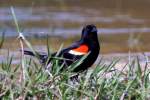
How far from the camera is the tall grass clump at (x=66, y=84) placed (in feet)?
16.1

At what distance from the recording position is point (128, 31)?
419 inches

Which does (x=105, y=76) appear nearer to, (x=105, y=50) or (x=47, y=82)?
(x=47, y=82)

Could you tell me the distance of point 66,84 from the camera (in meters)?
5.00

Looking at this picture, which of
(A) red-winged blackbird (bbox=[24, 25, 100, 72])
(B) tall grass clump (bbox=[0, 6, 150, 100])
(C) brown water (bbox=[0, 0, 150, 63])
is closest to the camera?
(B) tall grass clump (bbox=[0, 6, 150, 100])

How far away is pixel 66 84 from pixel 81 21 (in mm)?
6274

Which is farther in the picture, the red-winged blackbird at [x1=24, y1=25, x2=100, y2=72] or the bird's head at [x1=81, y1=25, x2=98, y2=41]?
the bird's head at [x1=81, y1=25, x2=98, y2=41]

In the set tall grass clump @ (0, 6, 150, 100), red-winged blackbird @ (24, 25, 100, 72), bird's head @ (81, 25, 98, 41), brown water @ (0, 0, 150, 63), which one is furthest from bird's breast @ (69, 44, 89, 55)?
brown water @ (0, 0, 150, 63)

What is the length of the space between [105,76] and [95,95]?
0.42 m

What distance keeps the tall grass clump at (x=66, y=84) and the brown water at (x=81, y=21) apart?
3266mm

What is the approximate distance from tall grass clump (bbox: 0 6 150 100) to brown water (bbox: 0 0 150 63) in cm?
327

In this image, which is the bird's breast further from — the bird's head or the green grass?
the green grass

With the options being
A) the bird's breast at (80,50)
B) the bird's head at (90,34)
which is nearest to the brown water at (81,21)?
A: the bird's head at (90,34)

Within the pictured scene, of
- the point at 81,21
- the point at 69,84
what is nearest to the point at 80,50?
the point at 69,84

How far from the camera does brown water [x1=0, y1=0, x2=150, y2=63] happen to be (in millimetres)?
9727
